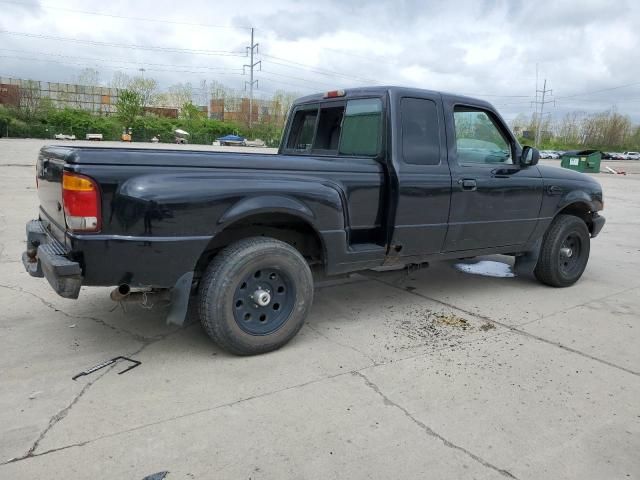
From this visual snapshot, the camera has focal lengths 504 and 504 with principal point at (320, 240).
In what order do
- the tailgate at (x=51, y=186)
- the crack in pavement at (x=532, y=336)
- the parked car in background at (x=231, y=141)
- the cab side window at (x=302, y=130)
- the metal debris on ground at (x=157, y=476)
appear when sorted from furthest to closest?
the parked car in background at (x=231, y=141) < the cab side window at (x=302, y=130) < the crack in pavement at (x=532, y=336) < the tailgate at (x=51, y=186) < the metal debris on ground at (x=157, y=476)

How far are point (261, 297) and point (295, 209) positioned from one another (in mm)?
665

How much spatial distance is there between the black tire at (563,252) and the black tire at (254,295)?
309 cm

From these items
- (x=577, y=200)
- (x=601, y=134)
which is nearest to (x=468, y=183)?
(x=577, y=200)

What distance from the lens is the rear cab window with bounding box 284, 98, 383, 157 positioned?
4.36 meters

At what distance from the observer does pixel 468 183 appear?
454 centimetres

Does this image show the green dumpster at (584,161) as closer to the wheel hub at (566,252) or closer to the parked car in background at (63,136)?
the wheel hub at (566,252)

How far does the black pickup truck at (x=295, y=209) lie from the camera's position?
9.95ft

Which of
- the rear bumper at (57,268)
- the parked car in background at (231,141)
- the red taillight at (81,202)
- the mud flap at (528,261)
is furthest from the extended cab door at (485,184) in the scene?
the parked car in background at (231,141)

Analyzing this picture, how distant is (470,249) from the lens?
15.8 ft

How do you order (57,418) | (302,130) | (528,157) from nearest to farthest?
(57,418) → (528,157) → (302,130)

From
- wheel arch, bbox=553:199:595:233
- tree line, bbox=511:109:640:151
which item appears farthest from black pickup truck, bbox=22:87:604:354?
tree line, bbox=511:109:640:151

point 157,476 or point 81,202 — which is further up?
point 81,202

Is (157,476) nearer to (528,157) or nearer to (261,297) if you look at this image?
(261,297)

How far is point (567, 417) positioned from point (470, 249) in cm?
209
